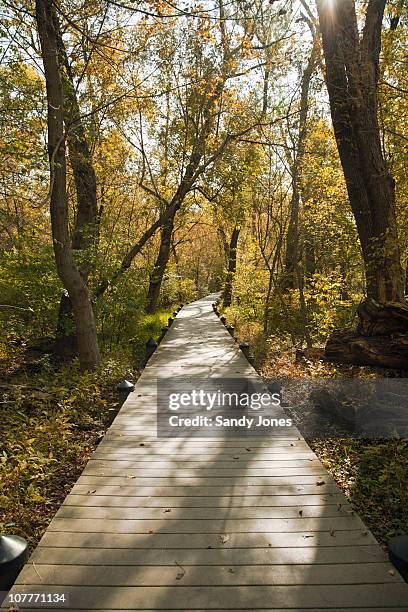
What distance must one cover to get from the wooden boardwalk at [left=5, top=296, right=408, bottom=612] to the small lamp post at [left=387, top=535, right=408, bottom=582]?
15 centimetres

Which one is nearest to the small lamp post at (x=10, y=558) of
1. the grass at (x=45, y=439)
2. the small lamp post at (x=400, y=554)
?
the grass at (x=45, y=439)

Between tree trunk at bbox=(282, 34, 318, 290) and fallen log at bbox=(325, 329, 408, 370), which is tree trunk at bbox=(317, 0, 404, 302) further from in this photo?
tree trunk at bbox=(282, 34, 318, 290)

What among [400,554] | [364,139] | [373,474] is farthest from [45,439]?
[364,139]

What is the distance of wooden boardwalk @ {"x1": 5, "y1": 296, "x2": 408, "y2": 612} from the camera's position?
7.79ft

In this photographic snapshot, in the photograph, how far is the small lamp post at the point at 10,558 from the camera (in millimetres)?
2201

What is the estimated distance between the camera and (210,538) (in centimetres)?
290

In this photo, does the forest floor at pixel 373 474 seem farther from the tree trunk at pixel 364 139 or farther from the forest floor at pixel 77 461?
the tree trunk at pixel 364 139

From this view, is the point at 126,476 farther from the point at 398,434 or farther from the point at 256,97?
the point at 256,97

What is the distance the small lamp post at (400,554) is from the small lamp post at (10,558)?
6.75 feet

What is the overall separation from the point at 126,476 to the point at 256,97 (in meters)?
10.9

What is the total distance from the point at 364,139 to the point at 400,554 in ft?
20.8

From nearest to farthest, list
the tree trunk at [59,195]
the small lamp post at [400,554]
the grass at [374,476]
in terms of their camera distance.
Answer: the small lamp post at [400,554]
the grass at [374,476]
the tree trunk at [59,195]

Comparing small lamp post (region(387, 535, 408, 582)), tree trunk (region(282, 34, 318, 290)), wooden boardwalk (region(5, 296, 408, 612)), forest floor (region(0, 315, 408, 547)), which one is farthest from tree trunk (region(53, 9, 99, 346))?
small lamp post (region(387, 535, 408, 582))

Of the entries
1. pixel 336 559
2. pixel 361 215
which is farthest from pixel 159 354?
pixel 336 559
